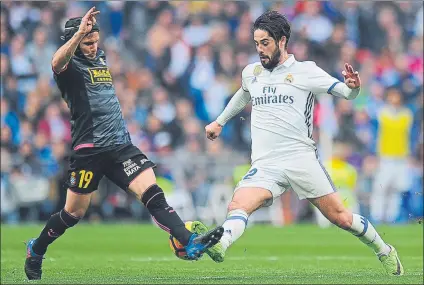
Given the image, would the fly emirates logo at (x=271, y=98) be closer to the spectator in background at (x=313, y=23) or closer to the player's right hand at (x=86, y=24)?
the player's right hand at (x=86, y=24)

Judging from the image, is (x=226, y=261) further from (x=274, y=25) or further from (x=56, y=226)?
(x=274, y=25)

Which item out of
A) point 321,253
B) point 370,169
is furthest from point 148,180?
point 370,169

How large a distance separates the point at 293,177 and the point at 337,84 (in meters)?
0.97

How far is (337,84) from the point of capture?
10758 millimetres

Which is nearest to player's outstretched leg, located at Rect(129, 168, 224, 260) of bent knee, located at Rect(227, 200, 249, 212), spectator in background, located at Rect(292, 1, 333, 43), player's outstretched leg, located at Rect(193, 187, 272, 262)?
player's outstretched leg, located at Rect(193, 187, 272, 262)

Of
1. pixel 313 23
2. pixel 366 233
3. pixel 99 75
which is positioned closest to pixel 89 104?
pixel 99 75

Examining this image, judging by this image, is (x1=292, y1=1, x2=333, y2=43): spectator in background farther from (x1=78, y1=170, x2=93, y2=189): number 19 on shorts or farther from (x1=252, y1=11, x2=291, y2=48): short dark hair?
(x1=78, y1=170, x2=93, y2=189): number 19 on shorts

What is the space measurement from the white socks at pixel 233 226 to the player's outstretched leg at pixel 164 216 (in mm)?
211

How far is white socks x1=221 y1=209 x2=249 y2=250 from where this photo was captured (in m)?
10.4

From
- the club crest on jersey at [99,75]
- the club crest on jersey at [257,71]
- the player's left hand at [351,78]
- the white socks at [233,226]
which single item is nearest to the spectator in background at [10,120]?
the club crest on jersey at [99,75]

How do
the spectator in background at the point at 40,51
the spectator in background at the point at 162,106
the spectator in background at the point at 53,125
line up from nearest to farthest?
the spectator in background at the point at 53,125
the spectator in background at the point at 162,106
the spectator in background at the point at 40,51

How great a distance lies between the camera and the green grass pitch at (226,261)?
35.5 feet

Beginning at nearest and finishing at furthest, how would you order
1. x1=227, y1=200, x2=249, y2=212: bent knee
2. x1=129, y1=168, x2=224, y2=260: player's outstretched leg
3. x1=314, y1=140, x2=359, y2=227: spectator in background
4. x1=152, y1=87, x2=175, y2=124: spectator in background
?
x1=129, y1=168, x2=224, y2=260: player's outstretched leg, x1=227, y1=200, x2=249, y2=212: bent knee, x1=314, y1=140, x2=359, y2=227: spectator in background, x1=152, y1=87, x2=175, y2=124: spectator in background

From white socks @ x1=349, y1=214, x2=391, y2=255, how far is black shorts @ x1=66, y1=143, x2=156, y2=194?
2092 mm
